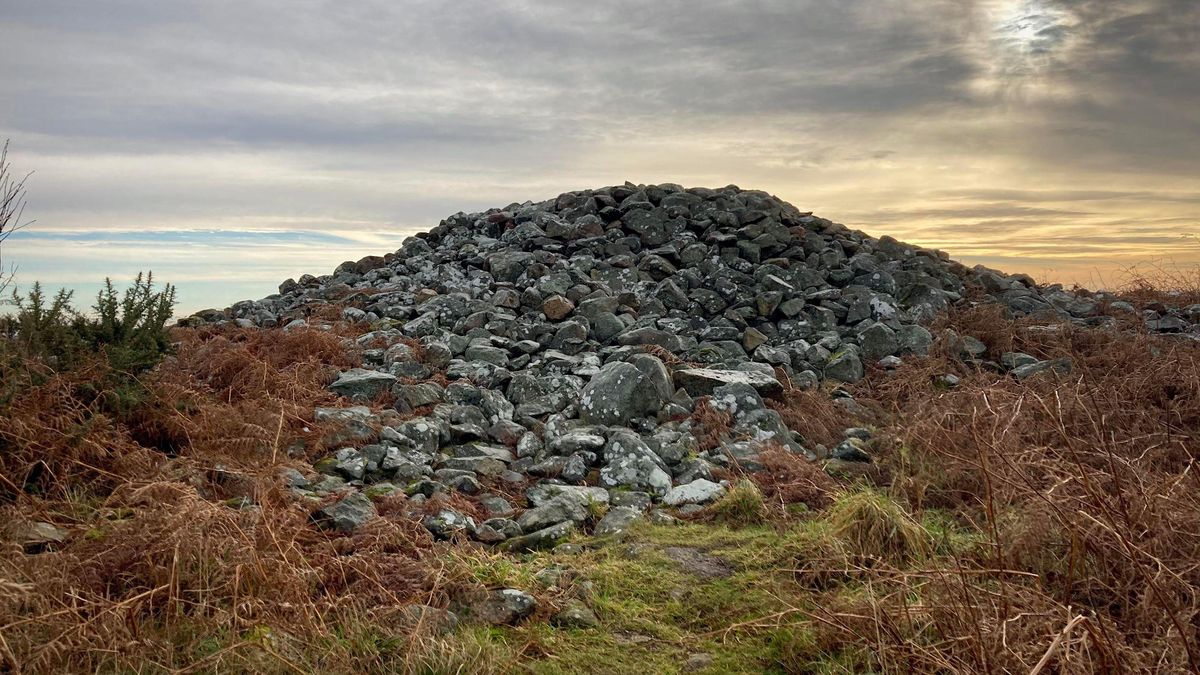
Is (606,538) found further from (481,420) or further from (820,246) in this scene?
(820,246)

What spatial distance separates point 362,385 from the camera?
10.1 m

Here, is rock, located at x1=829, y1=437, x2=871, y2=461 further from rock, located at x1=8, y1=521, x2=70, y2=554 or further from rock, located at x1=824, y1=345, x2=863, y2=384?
rock, located at x1=8, y1=521, x2=70, y2=554

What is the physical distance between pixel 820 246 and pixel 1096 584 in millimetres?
13386

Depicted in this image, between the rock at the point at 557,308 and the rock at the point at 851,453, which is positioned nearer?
the rock at the point at 851,453

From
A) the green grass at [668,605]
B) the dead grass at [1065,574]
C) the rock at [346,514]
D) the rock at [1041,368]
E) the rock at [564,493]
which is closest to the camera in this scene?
the dead grass at [1065,574]

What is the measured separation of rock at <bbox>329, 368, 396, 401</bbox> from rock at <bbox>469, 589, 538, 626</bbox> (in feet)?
17.8

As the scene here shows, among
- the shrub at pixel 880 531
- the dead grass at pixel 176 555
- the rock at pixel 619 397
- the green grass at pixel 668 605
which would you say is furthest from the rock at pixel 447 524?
the rock at pixel 619 397

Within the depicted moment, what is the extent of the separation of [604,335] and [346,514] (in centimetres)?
732

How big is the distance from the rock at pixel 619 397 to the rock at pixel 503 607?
4.72 meters

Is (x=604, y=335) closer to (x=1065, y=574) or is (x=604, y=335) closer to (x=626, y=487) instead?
(x=626, y=487)

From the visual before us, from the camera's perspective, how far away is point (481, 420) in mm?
9711

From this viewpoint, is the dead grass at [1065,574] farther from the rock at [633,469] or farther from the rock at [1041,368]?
the rock at [1041,368]

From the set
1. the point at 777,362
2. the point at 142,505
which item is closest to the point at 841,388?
the point at 777,362

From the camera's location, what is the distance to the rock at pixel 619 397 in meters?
9.77
